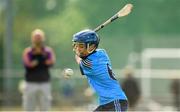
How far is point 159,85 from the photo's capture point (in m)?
22.3

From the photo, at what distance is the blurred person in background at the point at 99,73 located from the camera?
25.1ft

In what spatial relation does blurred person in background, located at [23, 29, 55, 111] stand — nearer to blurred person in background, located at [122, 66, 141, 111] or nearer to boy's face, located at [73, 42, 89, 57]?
blurred person in background, located at [122, 66, 141, 111]

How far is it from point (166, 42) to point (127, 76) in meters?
5.05

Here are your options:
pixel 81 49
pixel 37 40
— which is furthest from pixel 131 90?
pixel 81 49

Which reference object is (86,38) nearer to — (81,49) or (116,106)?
(81,49)

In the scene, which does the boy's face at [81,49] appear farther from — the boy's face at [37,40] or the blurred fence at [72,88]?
the blurred fence at [72,88]

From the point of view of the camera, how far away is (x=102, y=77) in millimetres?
7672

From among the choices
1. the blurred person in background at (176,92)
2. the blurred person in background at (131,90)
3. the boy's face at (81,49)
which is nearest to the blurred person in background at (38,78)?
the blurred person in background at (131,90)

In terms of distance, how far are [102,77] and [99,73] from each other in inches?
2.0

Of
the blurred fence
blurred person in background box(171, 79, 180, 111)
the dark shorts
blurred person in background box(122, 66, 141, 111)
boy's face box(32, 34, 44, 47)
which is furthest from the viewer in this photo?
the blurred fence

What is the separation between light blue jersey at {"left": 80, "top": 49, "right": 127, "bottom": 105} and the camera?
7.67 m

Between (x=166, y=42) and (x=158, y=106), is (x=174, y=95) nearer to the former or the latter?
(x=158, y=106)

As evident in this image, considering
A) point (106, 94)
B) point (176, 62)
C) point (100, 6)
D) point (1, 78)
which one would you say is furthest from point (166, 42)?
point (106, 94)

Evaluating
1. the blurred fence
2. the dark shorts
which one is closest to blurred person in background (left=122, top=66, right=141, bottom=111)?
the blurred fence
